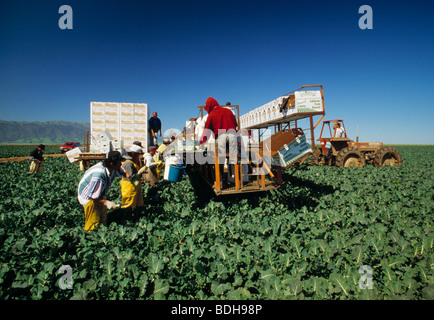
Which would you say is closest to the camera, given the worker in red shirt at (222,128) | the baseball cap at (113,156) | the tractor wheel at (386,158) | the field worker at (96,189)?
the field worker at (96,189)

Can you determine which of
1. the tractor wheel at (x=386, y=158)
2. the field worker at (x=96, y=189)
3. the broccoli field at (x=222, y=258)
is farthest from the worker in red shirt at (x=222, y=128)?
the tractor wheel at (x=386, y=158)

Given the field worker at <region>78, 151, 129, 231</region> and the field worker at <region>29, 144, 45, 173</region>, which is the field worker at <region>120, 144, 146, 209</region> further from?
the field worker at <region>29, 144, 45, 173</region>

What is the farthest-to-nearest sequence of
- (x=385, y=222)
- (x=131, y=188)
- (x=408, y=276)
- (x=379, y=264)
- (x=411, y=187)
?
(x=411, y=187) → (x=131, y=188) → (x=385, y=222) → (x=379, y=264) → (x=408, y=276)

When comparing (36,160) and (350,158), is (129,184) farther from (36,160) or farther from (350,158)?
(350,158)

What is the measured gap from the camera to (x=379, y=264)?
2791mm

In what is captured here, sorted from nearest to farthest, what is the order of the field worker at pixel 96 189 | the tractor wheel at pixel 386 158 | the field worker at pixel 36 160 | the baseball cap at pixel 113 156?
the field worker at pixel 96 189 < the baseball cap at pixel 113 156 < the field worker at pixel 36 160 < the tractor wheel at pixel 386 158

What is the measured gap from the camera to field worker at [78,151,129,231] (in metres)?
3.67

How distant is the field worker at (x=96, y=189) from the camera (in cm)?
367

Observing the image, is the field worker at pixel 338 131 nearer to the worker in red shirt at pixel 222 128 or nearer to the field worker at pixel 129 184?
the worker in red shirt at pixel 222 128

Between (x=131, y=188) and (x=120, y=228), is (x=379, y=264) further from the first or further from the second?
(x=131, y=188)

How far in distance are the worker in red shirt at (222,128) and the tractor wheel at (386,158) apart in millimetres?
12187
